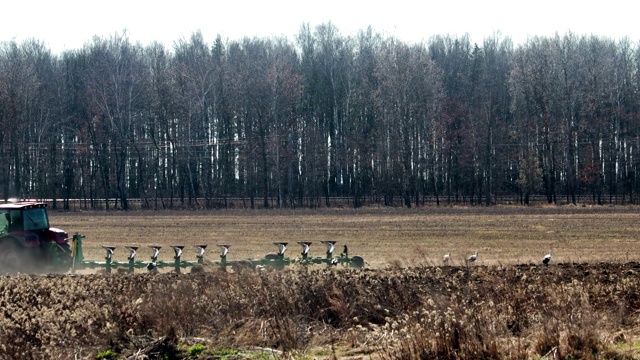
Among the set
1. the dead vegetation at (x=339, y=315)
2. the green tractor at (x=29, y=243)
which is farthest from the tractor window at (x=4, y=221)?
the dead vegetation at (x=339, y=315)

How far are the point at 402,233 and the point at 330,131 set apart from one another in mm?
45516

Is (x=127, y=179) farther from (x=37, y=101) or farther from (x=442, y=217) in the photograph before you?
(x=442, y=217)

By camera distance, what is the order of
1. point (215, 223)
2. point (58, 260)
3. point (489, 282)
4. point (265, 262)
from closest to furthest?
point (489, 282) < point (265, 262) < point (58, 260) < point (215, 223)

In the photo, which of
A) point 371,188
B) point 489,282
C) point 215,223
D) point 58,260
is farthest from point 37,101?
point 489,282

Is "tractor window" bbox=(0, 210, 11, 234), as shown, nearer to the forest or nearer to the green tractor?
the green tractor

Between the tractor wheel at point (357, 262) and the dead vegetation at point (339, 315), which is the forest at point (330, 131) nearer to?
the tractor wheel at point (357, 262)

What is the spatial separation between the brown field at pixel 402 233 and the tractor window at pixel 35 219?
3.71 m

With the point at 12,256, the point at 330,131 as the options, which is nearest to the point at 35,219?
the point at 12,256

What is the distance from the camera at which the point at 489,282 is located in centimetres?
1395

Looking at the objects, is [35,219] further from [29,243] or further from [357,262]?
[357,262]

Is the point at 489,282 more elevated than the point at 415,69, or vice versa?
the point at 415,69

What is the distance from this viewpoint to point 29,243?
21.5m

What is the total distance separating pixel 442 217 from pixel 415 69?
26.6m

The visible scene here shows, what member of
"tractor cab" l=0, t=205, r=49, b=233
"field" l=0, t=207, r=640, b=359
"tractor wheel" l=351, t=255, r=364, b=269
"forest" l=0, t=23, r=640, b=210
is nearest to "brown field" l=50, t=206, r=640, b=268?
"tractor wheel" l=351, t=255, r=364, b=269
